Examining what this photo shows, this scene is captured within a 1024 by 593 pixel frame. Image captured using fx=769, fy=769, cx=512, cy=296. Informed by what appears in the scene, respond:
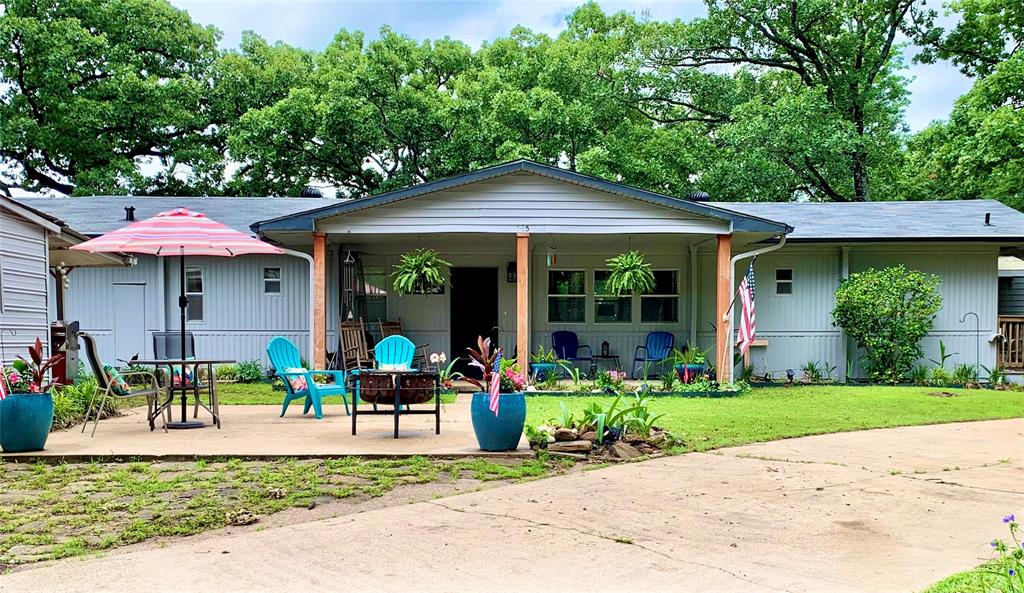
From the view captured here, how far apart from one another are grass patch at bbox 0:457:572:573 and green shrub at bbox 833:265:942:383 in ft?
29.3

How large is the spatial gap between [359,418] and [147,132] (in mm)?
18277

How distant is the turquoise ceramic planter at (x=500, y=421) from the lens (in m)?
6.34

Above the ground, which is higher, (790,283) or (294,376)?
(790,283)

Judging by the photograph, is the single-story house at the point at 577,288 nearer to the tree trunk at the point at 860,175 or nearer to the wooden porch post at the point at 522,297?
the wooden porch post at the point at 522,297

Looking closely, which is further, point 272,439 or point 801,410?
point 801,410

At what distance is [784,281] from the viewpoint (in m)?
14.2

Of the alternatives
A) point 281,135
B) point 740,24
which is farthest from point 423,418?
point 740,24

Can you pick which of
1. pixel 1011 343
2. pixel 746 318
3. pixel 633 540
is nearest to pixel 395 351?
pixel 746 318

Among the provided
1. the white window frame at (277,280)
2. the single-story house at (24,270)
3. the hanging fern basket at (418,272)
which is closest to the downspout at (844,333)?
the hanging fern basket at (418,272)

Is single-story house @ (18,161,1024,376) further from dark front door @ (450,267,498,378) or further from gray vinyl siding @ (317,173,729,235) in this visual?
gray vinyl siding @ (317,173,729,235)

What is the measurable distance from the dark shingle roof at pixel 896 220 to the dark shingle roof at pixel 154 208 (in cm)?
954

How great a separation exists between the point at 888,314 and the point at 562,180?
613 centimetres

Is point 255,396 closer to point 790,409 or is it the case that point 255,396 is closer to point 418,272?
point 418,272

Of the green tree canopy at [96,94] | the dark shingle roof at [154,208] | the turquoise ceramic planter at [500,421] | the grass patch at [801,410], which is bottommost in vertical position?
the grass patch at [801,410]
